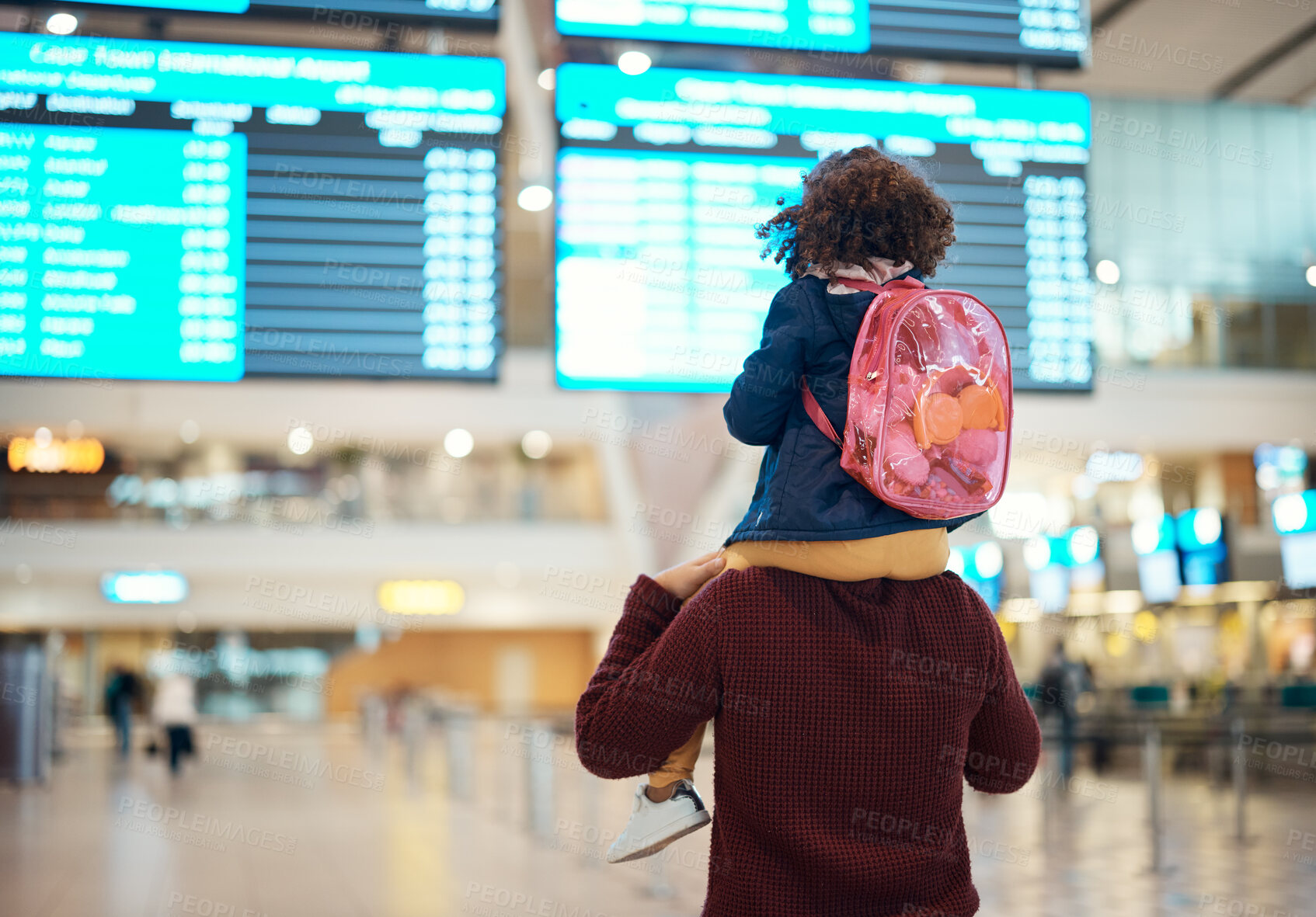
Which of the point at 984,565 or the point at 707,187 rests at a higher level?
the point at 707,187

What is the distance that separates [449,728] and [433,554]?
15399 mm

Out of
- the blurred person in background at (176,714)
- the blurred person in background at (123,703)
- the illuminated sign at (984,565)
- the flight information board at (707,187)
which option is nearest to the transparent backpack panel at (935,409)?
the flight information board at (707,187)

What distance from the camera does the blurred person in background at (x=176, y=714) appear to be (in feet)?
54.6

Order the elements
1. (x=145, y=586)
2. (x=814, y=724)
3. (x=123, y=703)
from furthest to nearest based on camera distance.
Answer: (x=145, y=586) < (x=123, y=703) < (x=814, y=724)

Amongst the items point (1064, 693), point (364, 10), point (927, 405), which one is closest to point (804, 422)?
point (927, 405)

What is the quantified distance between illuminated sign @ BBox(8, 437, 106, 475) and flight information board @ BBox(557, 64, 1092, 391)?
94.4ft

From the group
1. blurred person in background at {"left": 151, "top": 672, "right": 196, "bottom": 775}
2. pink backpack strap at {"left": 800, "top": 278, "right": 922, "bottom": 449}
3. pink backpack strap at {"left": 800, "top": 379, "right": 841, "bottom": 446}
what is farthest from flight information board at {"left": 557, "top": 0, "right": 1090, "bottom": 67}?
blurred person in background at {"left": 151, "top": 672, "right": 196, "bottom": 775}

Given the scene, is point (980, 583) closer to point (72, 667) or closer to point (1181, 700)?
point (1181, 700)

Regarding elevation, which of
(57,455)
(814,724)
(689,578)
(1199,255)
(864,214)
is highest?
(1199,255)

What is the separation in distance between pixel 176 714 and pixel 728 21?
15.6m

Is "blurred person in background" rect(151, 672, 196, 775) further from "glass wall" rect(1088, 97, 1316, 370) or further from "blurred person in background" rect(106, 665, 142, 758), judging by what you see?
"glass wall" rect(1088, 97, 1316, 370)

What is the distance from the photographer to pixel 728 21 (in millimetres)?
3871

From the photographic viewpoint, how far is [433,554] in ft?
93.7

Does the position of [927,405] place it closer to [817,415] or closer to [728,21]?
[817,415]
